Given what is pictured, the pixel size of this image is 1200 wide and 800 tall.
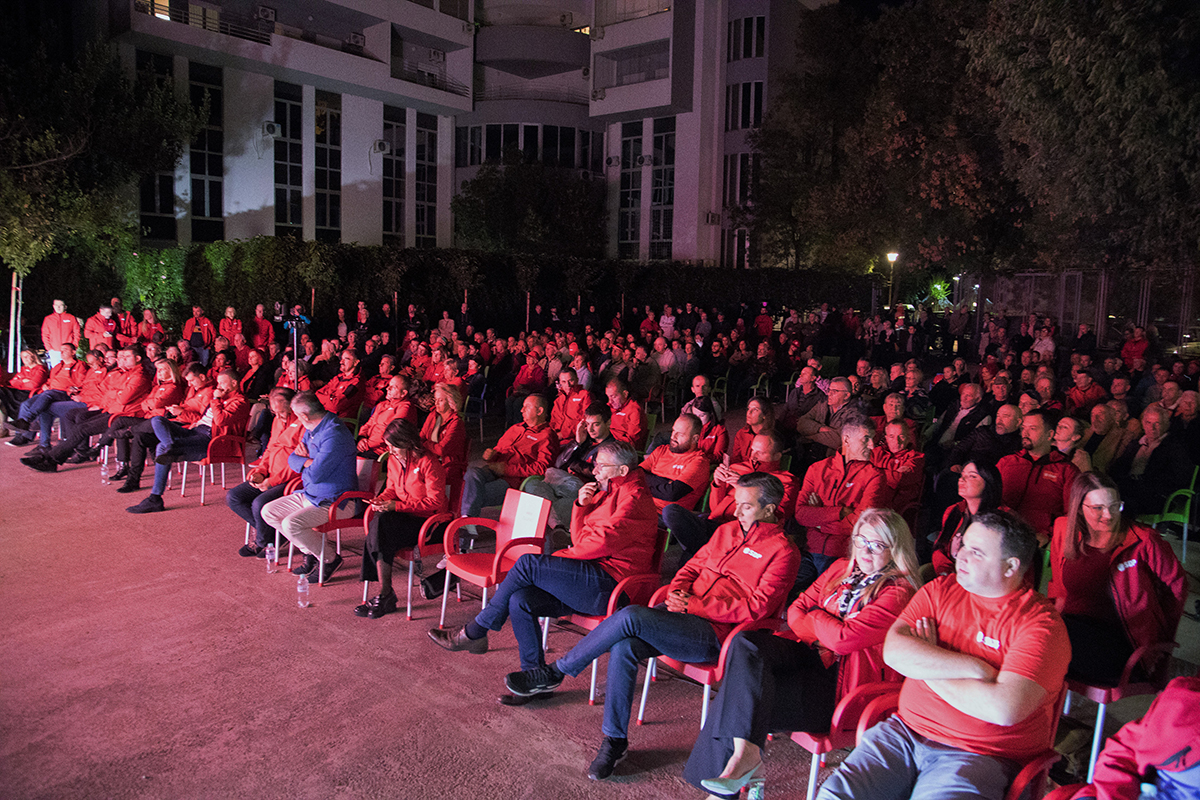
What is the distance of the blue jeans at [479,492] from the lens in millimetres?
6176

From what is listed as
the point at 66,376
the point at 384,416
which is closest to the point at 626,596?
the point at 384,416

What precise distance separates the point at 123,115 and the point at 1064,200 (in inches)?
764

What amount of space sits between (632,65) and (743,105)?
542 cm

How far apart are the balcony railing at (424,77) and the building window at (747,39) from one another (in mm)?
11220

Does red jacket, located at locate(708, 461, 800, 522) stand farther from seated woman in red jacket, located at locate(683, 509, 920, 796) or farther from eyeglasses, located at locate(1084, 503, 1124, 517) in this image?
eyeglasses, located at locate(1084, 503, 1124, 517)

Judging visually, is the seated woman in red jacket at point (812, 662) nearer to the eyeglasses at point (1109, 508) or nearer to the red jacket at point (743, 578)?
the red jacket at point (743, 578)

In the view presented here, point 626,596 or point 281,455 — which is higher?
point 281,455

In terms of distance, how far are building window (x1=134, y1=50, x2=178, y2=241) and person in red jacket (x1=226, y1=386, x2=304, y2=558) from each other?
2108 cm

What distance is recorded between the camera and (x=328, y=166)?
29.3m

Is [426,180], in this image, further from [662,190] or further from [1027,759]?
[1027,759]

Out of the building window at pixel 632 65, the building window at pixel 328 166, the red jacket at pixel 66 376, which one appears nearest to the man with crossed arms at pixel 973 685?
the red jacket at pixel 66 376

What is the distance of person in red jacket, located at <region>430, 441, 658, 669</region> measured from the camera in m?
4.00

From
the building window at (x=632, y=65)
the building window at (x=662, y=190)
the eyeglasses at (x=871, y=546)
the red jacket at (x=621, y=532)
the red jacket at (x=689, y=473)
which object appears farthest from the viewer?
the building window at (x=662, y=190)

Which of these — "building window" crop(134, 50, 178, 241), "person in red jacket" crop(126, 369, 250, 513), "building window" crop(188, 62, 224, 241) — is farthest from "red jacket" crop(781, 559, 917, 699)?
"building window" crop(188, 62, 224, 241)
